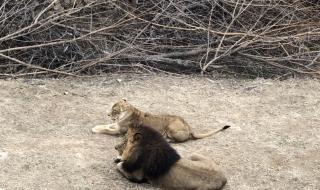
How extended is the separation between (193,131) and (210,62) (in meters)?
2.49

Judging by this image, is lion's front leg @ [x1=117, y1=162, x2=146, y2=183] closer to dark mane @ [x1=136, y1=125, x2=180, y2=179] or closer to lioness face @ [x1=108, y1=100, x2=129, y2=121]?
dark mane @ [x1=136, y1=125, x2=180, y2=179]

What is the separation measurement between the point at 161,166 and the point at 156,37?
4371 mm

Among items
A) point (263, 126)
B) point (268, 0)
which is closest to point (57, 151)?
point (263, 126)

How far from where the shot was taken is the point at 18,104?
7008 millimetres

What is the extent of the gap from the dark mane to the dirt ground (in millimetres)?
240

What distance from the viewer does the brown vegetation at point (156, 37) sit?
28.3ft

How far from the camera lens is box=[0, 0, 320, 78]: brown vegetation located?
8.62m

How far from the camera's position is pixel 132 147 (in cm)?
541

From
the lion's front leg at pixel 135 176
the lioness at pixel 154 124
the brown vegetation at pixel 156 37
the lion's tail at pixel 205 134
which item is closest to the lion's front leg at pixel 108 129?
the lioness at pixel 154 124

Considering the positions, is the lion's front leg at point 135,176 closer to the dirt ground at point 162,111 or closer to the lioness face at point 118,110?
the dirt ground at point 162,111

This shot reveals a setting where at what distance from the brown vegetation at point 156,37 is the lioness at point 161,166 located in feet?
9.46

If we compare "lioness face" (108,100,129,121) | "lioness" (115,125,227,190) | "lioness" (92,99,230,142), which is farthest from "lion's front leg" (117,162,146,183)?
"lioness face" (108,100,129,121)

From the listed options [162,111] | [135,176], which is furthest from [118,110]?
[135,176]

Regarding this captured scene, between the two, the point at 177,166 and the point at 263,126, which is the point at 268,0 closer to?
the point at 263,126
